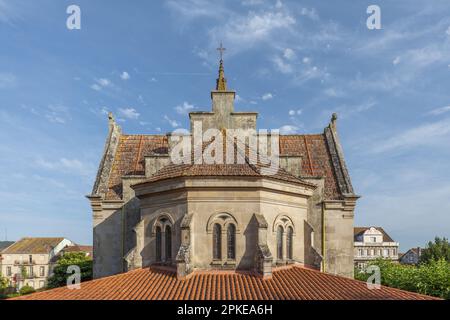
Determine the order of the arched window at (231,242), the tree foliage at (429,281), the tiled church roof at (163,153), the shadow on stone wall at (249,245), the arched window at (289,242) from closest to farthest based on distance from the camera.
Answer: the shadow on stone wall at (249,245) < the arched window at (231,242) < the arched window at (289,242) < the tiled church roof at (163,153) < the tree foliage at (429,281)

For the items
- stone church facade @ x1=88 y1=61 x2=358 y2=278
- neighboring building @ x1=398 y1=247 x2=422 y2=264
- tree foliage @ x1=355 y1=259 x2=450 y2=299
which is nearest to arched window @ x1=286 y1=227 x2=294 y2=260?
stone church facade @ x1=88 y1=61 x2=358 y2=278

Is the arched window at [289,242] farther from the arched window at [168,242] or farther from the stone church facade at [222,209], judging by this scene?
the arched window at [168,242]

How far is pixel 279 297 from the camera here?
16969mm

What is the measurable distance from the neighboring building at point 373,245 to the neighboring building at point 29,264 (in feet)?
246

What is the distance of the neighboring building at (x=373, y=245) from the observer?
310 feet

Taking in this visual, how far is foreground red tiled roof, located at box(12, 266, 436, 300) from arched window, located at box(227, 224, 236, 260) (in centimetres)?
94

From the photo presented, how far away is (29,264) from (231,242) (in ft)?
293

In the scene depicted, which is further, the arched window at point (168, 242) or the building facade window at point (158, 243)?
the building facade window at point (158, 243)

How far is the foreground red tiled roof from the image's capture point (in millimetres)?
17125

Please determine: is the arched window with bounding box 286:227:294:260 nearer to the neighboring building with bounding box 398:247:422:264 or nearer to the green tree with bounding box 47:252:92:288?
the green tree with bounding box 47:252:92:288

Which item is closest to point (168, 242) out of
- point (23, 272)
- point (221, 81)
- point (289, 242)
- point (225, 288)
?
point (225, 288)

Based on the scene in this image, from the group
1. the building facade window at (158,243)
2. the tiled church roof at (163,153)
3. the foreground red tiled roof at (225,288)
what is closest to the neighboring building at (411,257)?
the tiled church roof at (163,153)
